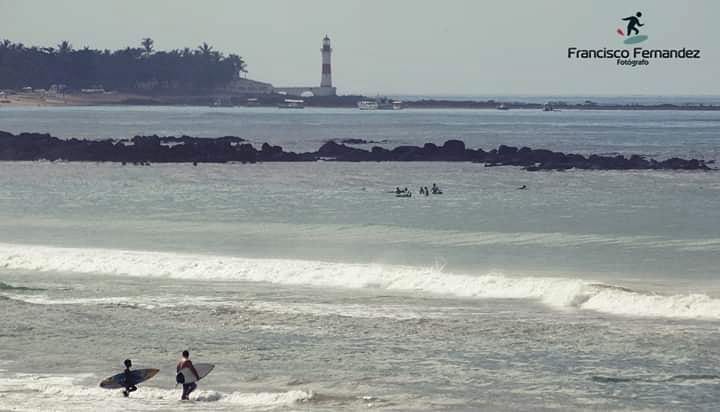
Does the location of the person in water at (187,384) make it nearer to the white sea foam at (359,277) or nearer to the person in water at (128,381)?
the person in water at (128,381)

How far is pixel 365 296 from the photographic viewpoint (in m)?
27.5

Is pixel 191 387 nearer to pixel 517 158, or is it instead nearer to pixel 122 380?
pixel 122 380

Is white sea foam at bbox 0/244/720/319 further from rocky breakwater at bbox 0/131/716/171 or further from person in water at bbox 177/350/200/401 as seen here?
rocky breakwater at bbox 0/131/716/171

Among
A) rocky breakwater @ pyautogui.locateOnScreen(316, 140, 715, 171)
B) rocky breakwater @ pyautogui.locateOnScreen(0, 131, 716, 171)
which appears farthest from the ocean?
rocky breakwater @ pyautogui.locateOnScreen(0, 131, 716, 171)

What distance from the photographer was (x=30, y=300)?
26359 mm

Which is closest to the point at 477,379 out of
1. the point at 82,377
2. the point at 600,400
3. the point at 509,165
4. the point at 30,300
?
the point at 600,400

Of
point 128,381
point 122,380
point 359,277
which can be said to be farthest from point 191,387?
point 359,277

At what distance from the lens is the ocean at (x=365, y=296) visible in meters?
18.9

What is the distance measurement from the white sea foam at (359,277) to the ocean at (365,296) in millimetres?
76

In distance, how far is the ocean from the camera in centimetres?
1889

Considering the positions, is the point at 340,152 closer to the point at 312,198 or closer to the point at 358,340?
the point at 312,198

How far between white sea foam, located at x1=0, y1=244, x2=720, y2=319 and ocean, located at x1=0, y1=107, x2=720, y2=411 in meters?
0.08

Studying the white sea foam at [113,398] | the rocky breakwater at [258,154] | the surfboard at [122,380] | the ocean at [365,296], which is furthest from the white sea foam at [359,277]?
the rocky breakwater at [258,154]

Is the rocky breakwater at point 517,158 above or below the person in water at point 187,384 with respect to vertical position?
below
